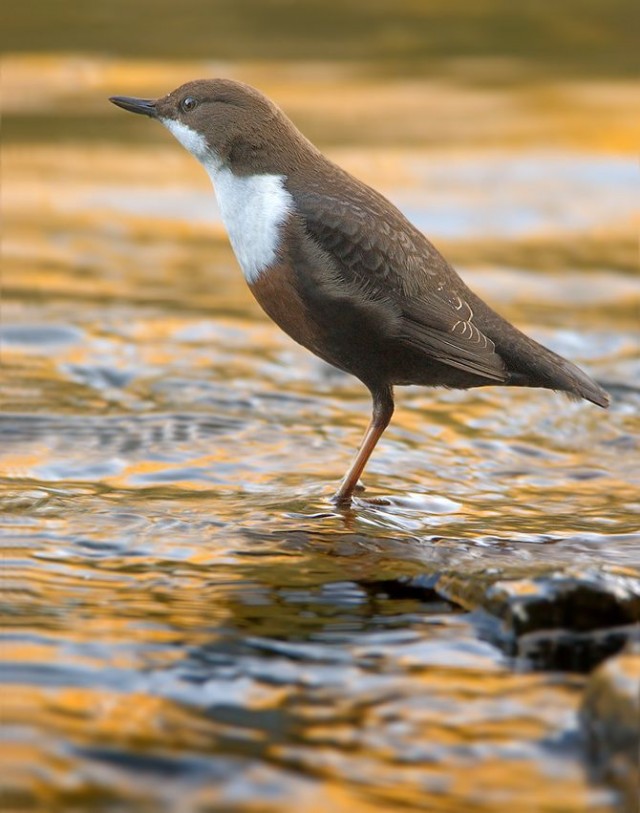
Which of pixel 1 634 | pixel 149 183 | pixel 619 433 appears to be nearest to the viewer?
pixel 1 634

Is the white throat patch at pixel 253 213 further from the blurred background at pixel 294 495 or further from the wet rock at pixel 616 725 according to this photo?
the wet rock at pixel 616 725

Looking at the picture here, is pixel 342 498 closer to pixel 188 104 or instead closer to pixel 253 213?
pixel 253 213

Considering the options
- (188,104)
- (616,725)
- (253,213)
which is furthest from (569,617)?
(188,104)

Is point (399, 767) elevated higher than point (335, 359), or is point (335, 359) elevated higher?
point (335, 359)

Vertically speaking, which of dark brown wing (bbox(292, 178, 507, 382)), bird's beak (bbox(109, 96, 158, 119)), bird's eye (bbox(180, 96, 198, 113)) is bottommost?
dark brown wing (bbox(292, 178, 507, 382))

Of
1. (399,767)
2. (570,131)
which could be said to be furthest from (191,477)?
(570,131)

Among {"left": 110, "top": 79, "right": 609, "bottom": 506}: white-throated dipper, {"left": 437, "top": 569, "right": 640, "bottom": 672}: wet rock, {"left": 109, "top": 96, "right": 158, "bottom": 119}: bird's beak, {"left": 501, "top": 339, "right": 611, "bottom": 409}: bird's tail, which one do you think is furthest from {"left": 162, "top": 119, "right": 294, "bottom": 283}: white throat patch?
{"left": 437, "top": 569, "right": 640, "bottom": 672}: wet rock

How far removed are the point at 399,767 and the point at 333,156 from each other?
7983 mm

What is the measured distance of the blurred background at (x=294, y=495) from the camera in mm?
2889

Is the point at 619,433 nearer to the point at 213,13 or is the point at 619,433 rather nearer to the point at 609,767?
the point at 609,767

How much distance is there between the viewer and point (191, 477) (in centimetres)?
488

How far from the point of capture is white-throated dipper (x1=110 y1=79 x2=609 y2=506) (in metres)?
4.43

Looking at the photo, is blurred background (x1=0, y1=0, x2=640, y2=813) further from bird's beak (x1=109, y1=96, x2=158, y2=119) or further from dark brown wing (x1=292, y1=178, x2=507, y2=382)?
bird's beak (x1=109, y1=96, x2=158, y2=119)

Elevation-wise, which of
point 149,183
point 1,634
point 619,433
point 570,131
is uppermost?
point 570,131
